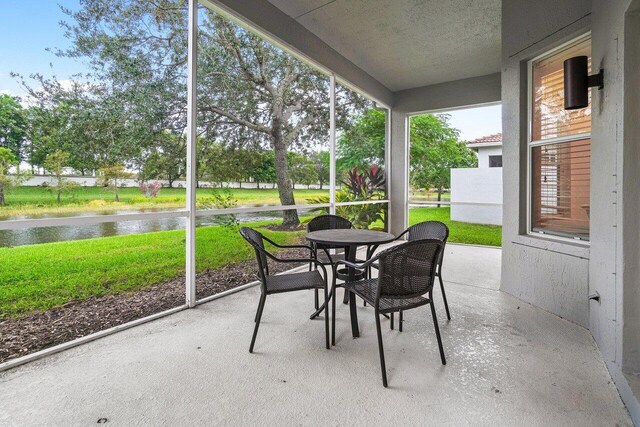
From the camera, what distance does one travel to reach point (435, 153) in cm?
815

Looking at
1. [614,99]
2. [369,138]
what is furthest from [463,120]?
[614,99]

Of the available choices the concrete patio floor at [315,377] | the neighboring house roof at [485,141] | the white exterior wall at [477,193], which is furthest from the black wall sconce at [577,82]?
the neighboring house roof at [485,141]

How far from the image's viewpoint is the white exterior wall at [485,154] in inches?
343

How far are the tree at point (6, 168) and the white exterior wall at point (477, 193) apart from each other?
24.4ft

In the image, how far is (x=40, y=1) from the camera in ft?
7.97

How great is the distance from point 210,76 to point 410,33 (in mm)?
2904

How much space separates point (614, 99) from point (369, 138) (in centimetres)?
516

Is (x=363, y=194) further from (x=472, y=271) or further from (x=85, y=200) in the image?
(x=85, y=200)

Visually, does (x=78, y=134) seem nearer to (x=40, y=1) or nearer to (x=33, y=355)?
(x=40, y=1)

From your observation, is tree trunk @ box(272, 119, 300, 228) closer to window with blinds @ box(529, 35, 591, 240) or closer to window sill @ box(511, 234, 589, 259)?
window sill @ box(511, 234, 589, 259)

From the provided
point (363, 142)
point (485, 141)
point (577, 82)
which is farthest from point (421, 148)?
point (577, 82)

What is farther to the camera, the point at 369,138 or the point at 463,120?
the point at 463,120

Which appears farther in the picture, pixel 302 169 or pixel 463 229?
pixel 463 229

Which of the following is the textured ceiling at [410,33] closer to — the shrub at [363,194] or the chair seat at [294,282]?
the shrub at [363,194]
